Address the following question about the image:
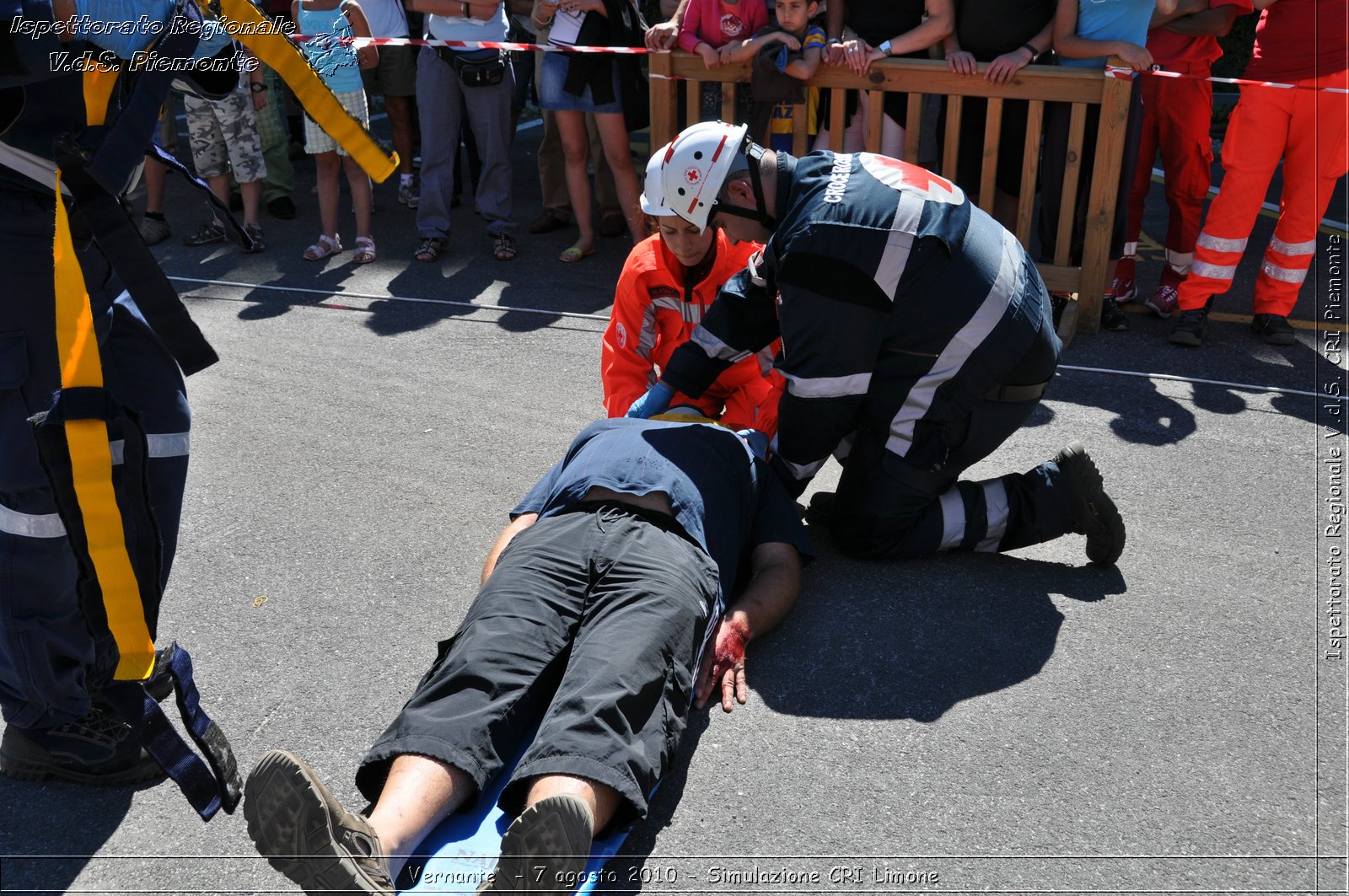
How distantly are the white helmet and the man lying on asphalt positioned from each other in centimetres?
74

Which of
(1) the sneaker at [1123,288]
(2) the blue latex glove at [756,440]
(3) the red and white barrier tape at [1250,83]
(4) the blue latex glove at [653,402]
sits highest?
(3) the red and white barrier tape at [1250,83]

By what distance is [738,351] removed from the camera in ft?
13.6

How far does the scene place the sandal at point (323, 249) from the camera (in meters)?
7.68

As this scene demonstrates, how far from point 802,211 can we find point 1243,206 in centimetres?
342

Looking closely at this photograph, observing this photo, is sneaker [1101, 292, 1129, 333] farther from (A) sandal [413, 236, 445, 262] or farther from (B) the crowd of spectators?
(A) sandal [413, 236, 445, 262]

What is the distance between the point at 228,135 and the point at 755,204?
537 centimetres

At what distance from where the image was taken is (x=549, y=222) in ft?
27.3

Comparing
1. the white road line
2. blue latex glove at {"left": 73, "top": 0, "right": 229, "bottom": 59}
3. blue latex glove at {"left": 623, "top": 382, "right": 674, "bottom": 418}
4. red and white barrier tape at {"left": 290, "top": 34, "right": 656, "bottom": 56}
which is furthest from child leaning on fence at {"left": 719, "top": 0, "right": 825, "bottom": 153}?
blue latex glove at {"left": 73, "top": 0, "right": 229, "bottom": 59}

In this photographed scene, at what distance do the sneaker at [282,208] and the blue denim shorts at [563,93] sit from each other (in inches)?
97.9

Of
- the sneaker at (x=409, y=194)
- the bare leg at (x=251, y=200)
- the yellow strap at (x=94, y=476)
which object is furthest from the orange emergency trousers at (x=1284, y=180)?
the bare leg at (x=251, y=200)

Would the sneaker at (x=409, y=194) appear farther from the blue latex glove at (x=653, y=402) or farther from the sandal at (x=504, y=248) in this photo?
the blue latex glove at (x=653, y=402)

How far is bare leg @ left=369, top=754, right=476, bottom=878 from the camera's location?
8.24 feet

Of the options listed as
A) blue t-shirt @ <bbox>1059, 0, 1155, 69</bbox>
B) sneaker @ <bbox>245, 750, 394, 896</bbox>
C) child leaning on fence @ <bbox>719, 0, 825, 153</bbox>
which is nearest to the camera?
sneaker @ <bbox>245, 750, 394, 896</bbox>

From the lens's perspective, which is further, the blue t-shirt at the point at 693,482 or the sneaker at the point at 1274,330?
the sneaker at the point at 1274,330
